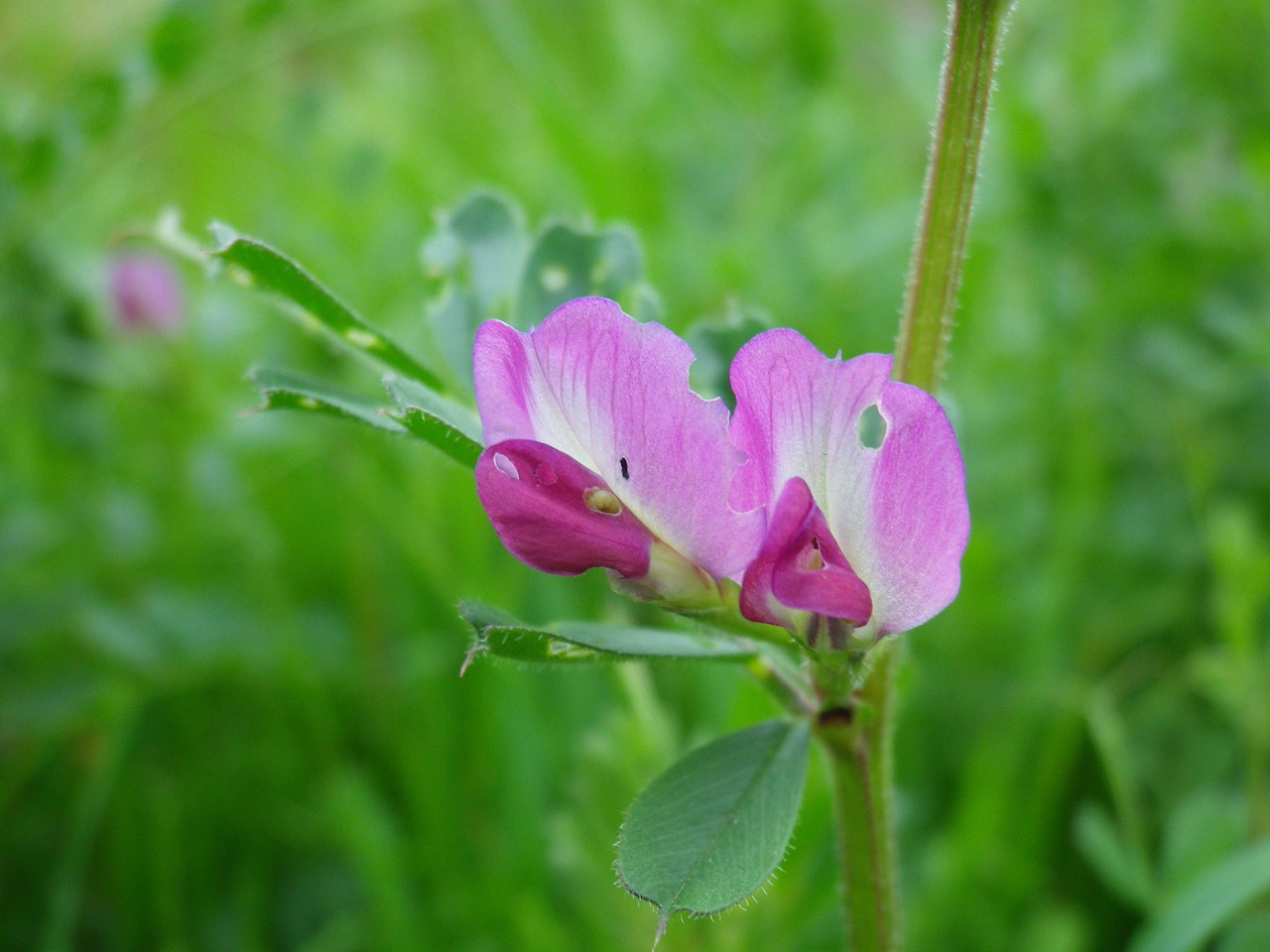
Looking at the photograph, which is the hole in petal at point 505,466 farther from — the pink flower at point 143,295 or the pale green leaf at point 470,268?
the pink flower at point 143,295

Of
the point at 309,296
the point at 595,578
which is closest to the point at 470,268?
the point at 309,296

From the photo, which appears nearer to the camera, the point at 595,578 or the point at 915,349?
the point at 915,349

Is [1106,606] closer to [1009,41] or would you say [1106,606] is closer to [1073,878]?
[1073,878]

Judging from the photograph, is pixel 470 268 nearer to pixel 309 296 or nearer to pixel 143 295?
pixel 309 296

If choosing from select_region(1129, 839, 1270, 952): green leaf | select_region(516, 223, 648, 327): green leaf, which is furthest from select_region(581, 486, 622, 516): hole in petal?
select_region(1129, 839, 1270, 952): green leaf

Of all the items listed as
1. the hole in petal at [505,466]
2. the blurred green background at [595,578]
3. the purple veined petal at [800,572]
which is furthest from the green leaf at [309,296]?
the blurred green background at [595,578]

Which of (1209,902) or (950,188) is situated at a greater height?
(950,188)
